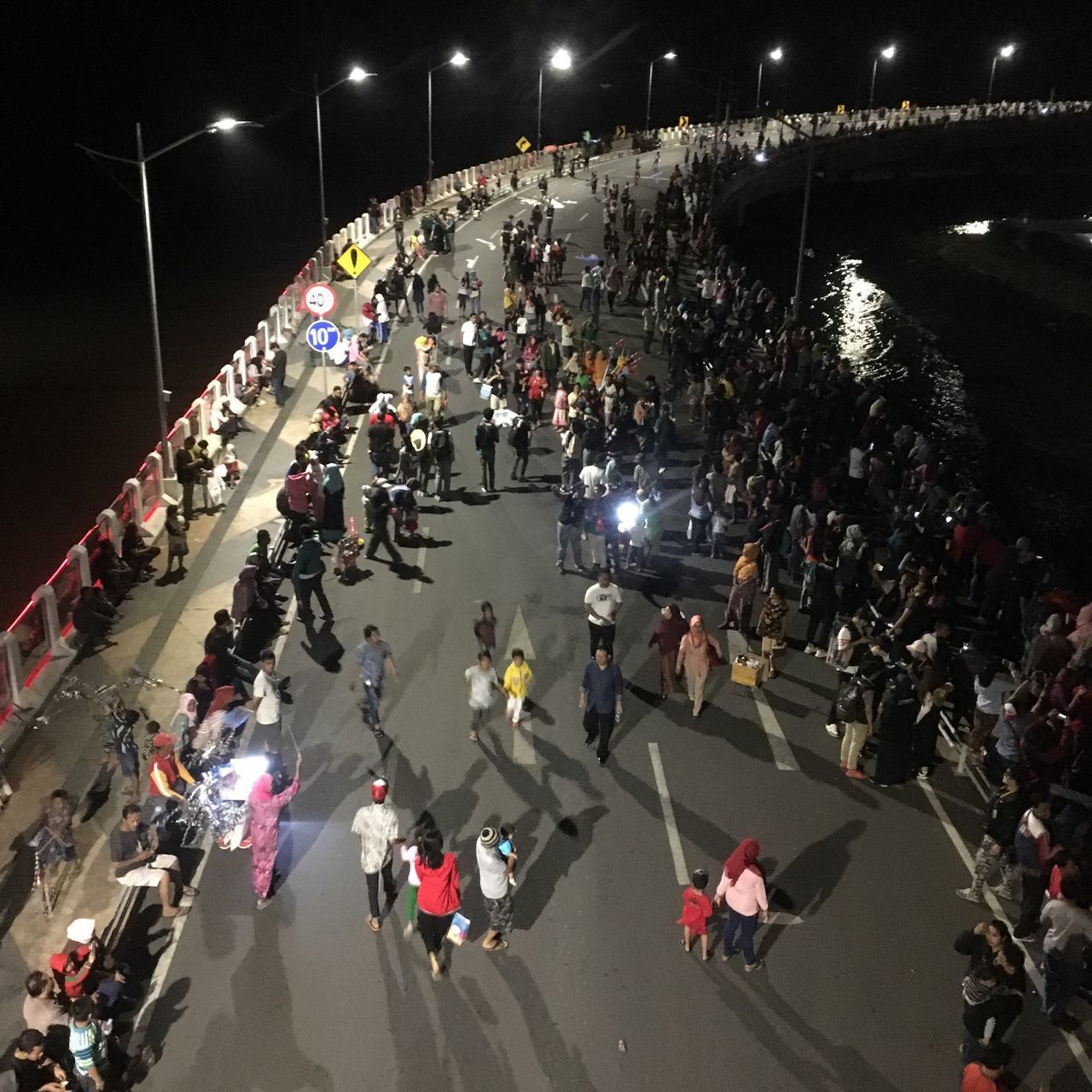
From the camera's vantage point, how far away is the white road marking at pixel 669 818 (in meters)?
11.0

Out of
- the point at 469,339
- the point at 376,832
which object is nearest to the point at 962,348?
the point at 469,339

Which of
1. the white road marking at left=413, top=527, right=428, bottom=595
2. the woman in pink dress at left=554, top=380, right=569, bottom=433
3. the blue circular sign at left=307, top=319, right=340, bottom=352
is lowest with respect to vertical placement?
the white road marking at left=413, top=527, right=428, bottom=595

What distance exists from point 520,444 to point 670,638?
836 centimetres

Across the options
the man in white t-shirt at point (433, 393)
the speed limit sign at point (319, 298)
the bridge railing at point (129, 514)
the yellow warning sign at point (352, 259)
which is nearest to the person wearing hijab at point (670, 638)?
the bridge railing at point (129, 514)

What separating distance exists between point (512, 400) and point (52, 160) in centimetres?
6828

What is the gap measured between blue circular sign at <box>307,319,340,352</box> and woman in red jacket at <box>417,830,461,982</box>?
49.5ft

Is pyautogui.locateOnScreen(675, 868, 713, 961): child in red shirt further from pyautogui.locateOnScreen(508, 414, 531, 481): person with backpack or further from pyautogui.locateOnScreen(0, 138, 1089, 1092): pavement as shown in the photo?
pyautogui.locateOnScreen(508, 414, 531, 481): person with backpack

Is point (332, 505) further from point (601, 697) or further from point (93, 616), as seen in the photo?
point (601, 697)

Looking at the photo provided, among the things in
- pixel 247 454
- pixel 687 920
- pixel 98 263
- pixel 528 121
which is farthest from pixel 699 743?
pixel 528 121

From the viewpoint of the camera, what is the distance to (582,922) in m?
10.3

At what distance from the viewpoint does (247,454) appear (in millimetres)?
23109

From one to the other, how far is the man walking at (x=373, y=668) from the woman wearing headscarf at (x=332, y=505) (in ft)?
17.2

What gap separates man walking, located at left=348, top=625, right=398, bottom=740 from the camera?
12.8m

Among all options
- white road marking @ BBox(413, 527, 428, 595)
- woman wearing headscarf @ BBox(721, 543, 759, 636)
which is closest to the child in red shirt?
woman wearing headscarf @ BBox(721, 543, 759, 636)
